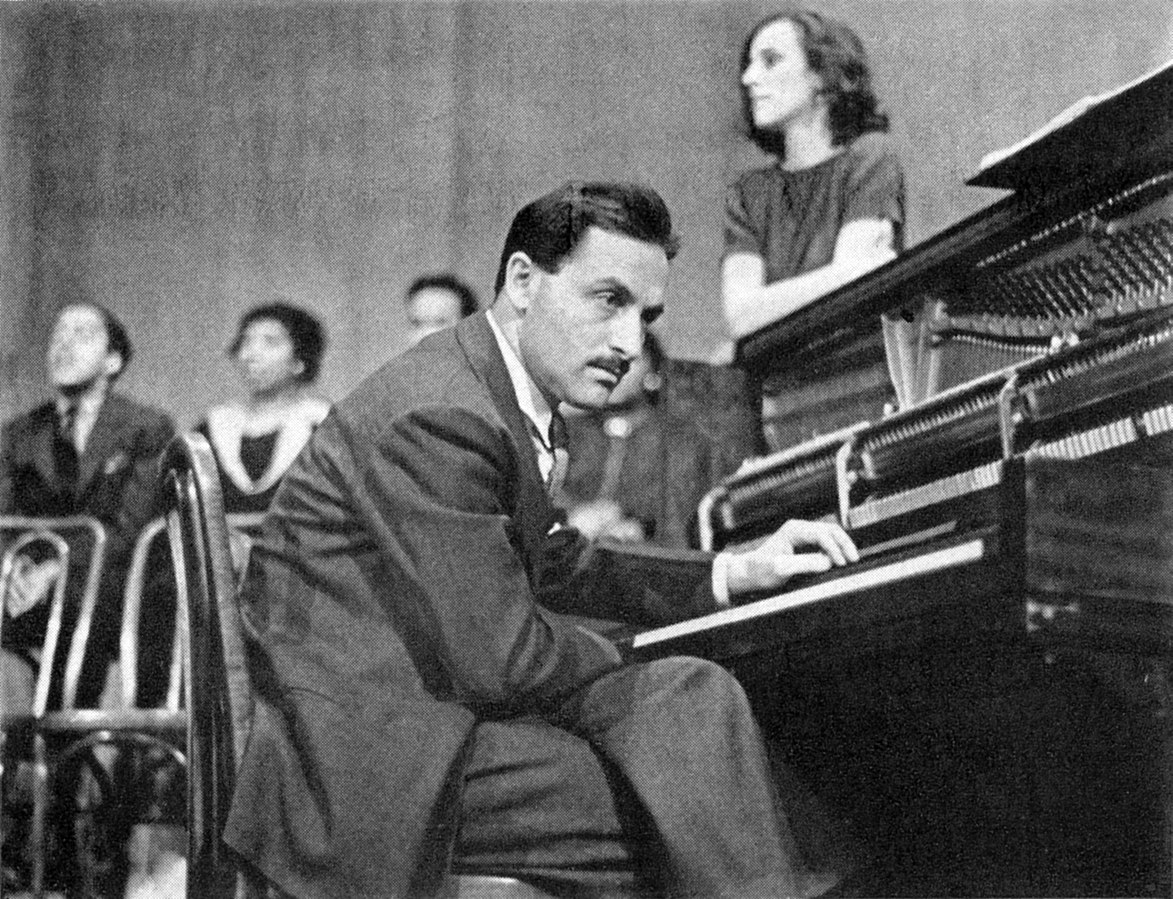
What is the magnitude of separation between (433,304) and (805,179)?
1149mm

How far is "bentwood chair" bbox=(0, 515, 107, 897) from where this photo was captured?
2.73m

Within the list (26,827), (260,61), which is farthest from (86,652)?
(260,61)

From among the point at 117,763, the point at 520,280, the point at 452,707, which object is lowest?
the point at 117,763

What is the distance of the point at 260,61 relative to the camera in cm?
280

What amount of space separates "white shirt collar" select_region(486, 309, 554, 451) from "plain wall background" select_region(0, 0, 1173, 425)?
3.55ft

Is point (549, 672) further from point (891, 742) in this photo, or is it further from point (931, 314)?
point (931, 314)

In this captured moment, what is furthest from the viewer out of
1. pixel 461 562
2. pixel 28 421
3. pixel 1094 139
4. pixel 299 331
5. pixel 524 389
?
pixel 299 331

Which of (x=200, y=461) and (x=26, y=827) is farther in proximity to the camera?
Answer: (x=26, y=827)

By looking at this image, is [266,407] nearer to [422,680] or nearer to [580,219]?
[580,219]

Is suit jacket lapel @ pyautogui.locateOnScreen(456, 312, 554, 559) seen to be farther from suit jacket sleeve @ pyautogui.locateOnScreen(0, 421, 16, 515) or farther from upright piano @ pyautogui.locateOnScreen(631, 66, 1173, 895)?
suit jacket sleeve @ pyautogui.locateOnScreen(0, 421, 16, 515)

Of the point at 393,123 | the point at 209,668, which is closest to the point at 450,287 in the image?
the point at 393,123

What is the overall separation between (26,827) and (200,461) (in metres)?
1.61

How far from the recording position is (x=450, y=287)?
356 cm

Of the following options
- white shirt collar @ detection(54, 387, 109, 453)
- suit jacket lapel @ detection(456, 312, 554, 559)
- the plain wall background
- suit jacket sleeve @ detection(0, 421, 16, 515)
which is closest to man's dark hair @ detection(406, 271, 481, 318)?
the plain wall background
